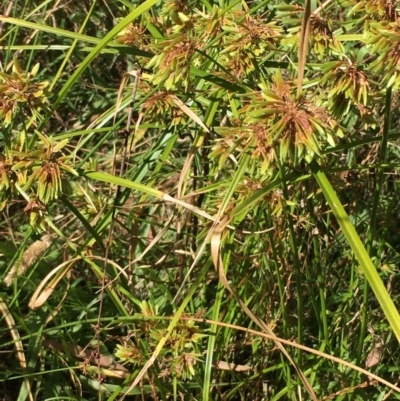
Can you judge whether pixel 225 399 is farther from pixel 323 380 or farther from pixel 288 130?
pixel 288 130

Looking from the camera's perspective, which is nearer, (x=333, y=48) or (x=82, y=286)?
(x=333, y=48)

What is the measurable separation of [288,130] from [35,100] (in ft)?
1.26

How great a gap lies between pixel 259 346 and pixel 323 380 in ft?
0.45

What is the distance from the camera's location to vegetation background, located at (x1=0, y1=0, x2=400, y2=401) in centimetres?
80

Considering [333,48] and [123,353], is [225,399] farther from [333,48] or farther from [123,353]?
[333,48]

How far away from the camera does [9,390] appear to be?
1464 mm

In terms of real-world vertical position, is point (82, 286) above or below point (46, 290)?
below

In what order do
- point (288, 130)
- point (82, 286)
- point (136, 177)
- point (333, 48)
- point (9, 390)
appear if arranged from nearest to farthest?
1. point (288, 130)
2. point (333, 48)
3. point (136, 177)
4. point (9, 390)
5. point (82, 286)

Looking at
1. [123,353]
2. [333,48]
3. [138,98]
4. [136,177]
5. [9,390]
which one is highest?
[333,48]

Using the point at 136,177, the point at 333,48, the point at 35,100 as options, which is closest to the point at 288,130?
the point at 333,48

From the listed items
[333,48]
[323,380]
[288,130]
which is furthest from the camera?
[323,380]

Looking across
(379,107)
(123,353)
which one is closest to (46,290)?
(123,353)

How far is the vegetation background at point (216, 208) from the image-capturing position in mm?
800

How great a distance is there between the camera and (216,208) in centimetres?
102
